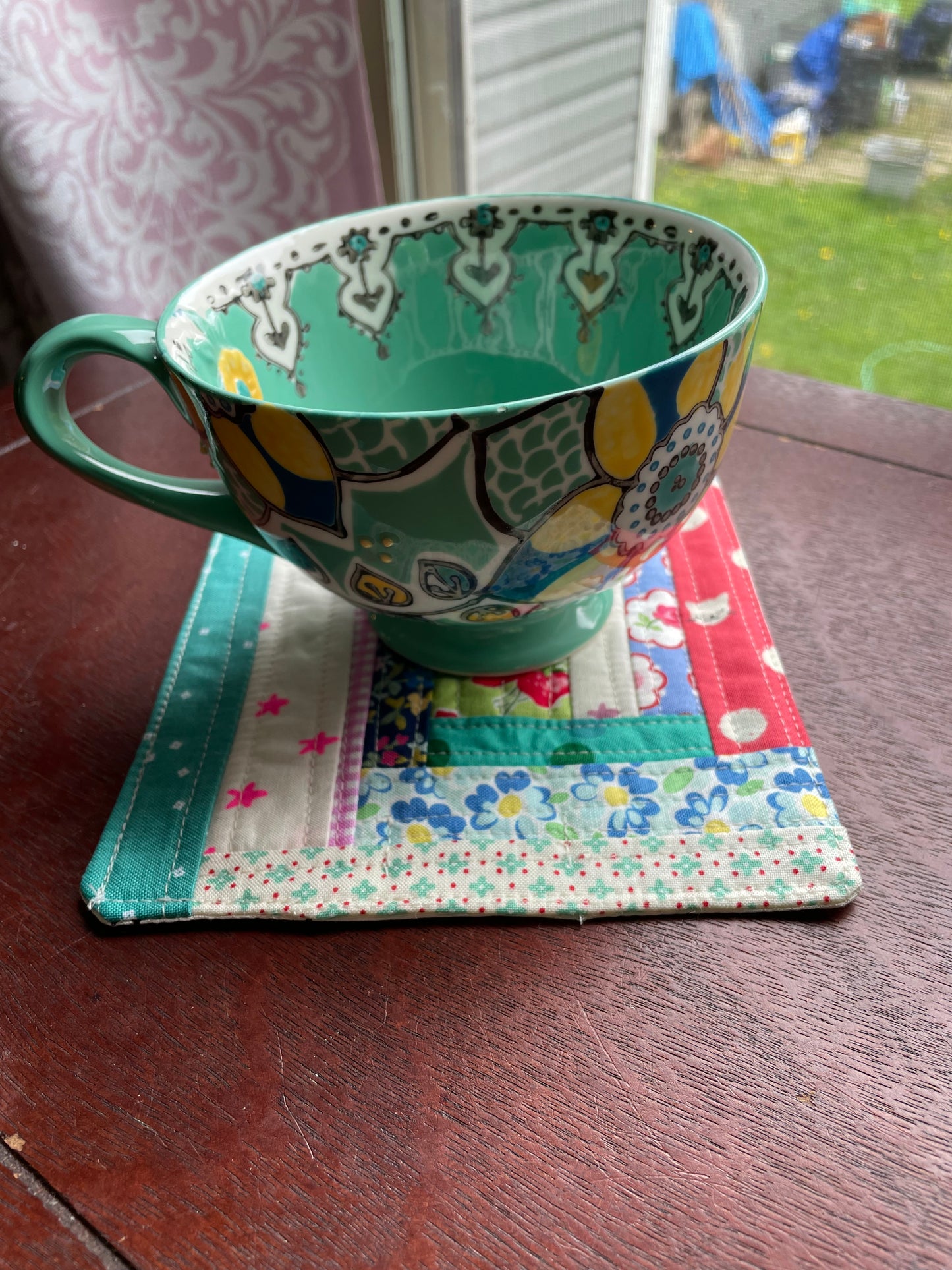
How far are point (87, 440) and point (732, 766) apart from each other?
23 cm

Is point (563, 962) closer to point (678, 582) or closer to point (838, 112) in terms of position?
point (678, 582)

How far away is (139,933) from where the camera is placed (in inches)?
9.5

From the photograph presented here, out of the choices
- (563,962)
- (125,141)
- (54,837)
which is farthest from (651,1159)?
(125,141)

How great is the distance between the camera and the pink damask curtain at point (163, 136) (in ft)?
1.66

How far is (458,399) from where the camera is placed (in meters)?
0.37

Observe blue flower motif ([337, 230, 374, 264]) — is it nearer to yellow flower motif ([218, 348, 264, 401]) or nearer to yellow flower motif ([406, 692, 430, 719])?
yellow flower motif ([218, 348, 264, 401])

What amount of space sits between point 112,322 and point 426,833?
0.59 feet

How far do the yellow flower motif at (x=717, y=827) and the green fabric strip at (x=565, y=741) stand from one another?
0.08 ft

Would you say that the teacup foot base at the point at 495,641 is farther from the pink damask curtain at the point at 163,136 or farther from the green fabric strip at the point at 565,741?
the pink damask curtain at the point at 163,136

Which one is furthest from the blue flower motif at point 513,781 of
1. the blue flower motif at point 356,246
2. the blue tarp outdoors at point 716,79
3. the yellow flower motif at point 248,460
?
the blue tarp outdoors at point 716,79

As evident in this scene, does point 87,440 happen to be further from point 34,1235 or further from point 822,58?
point 822,58

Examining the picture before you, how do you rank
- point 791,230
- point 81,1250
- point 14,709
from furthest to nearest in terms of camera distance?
point 791,230
point 14,709
point 81,1250

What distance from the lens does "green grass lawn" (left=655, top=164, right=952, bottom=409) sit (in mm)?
631

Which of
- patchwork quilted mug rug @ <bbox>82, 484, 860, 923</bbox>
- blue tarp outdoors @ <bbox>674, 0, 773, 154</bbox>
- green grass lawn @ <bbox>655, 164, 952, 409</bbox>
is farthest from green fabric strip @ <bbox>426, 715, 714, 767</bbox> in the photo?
blue tarp outdoors @ <bbox>674, 0, 773, 154</bbox>
